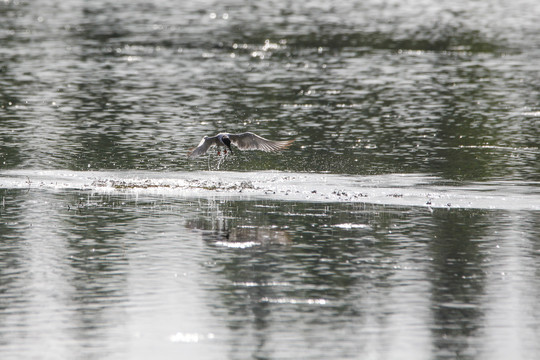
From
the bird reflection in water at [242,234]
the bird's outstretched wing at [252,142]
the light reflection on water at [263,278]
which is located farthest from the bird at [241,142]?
the bird reflection in water at [242,234]

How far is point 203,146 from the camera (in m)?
23.4

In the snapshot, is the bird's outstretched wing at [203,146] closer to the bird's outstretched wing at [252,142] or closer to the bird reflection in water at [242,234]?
the bird's outstretched wing at [252,142]

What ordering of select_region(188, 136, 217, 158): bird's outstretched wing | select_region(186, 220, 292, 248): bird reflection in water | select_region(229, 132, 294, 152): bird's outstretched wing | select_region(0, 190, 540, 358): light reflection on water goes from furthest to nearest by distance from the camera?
select_region(229, 132, 294, 152): bird's outstretched wing
select_region(188, 136, 217, 158): bird's outstretched wing
select_region(186, 220, 292, 248): bird reflection in water
select_region(0, 190, 540, 358): light reflection on water

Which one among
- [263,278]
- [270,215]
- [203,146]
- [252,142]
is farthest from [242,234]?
[252,142]

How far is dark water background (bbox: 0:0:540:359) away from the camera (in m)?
14.8

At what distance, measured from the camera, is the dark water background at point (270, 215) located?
14.8m

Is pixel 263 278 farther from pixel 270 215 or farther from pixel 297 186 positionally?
pixel 297 186

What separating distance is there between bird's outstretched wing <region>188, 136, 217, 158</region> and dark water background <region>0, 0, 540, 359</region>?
101cm

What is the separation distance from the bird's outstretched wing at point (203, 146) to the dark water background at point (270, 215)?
1.01 meters

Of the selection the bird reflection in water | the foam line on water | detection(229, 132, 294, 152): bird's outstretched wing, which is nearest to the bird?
detection(229, 132, 294, 152): bird's outstretched wing

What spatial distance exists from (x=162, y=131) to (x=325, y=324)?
1831 cm

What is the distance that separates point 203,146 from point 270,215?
274 centimetres

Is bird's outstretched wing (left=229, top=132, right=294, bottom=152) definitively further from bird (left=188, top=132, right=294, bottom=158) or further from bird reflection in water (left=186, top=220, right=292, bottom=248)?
bird reflection in water (left=186, top=220, right=292, bottom=248)

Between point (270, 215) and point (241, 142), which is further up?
point (241, 142)
